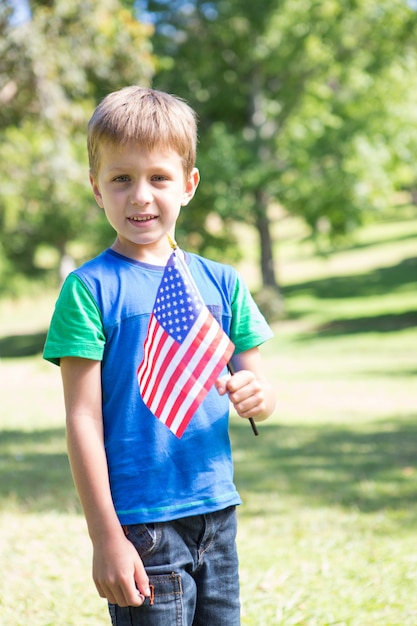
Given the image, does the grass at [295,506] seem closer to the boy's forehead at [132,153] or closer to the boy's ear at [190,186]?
the boy's ear at [190,186]

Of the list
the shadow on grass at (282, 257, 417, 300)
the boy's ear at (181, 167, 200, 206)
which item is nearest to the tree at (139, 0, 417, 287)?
the shadow on grass at (282, 257, 417, 300)

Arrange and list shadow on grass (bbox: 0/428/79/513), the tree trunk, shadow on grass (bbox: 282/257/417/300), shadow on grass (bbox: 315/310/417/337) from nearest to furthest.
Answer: shadow on grass (bbox: 0/428/79/513)
shadow on grass (bbox: 315/310/417/337)
the tree trunk
shadow on grass (bbox: 282/257/417/300)

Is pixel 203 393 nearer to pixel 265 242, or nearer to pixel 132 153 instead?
pixel 132 153

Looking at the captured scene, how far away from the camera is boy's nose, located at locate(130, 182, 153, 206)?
93.3 inches

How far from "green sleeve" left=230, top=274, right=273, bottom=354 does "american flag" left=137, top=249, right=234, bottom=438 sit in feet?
0.71

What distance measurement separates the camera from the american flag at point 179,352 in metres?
2.33

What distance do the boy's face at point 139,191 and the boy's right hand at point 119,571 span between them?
795 mm

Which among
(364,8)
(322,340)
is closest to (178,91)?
(364,8)

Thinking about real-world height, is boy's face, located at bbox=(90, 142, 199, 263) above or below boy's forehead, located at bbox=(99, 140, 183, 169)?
below

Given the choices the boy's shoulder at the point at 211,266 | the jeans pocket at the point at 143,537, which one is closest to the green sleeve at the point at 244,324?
the boy's shoulder at the point at 211,266

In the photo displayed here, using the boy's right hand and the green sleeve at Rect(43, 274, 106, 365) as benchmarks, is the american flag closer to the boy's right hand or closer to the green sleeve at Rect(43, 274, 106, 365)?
the green sleeve at Rect(43, 274, 106, 365)

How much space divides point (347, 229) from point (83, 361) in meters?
25.0

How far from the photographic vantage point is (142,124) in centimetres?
235

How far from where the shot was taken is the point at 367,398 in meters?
12.7
